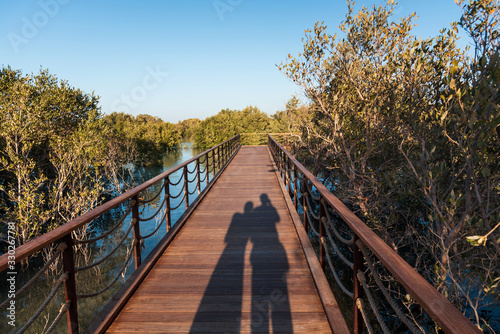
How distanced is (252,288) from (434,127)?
514cm

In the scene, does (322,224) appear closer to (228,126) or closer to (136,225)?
(136,225)

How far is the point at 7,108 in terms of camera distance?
1315 centimetres

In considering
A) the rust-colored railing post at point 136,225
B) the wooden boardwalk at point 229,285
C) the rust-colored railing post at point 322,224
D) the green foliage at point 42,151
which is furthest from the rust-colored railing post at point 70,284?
the green foliage at point 42,151

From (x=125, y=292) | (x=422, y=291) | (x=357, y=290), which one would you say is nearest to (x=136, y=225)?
(x=125, y=292)

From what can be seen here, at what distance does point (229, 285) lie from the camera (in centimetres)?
316

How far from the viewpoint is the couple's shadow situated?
2.53 metres

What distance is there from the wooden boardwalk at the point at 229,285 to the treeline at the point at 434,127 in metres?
2.70

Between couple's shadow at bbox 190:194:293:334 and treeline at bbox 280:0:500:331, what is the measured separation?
2841 millimetres

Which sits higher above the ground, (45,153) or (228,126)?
Result: (228,126)

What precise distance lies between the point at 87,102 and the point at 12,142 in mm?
8605

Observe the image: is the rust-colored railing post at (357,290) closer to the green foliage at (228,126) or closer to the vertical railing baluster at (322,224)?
the vertical railing baluster at (322,224)

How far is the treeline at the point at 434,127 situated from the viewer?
4516 mm

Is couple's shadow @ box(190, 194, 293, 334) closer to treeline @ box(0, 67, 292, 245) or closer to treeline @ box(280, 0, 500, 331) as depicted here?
treeline @ box(280, 0, 500, 331)

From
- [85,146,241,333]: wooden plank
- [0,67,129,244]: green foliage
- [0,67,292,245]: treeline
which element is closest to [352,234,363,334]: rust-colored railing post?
[85,146,241,333]: wooden plank
